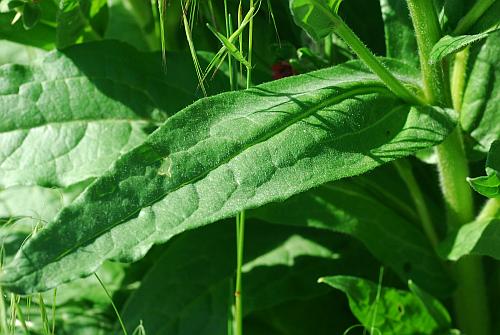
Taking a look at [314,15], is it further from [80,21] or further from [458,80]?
[80,21]

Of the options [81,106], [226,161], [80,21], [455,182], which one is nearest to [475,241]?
[455,182]

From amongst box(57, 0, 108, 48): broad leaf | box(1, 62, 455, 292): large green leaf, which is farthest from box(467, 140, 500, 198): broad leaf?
box(57, 0, 108, 48): broad leaf

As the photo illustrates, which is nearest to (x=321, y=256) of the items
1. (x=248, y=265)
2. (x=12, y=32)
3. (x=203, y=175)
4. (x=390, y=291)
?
(x=248, y=265)

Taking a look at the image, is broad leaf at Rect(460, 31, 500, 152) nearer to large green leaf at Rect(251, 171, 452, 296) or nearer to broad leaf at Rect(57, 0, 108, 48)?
large green leaf at Rect(251, 171, 452, 296)

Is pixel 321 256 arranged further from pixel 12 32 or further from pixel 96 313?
pixel 12 32

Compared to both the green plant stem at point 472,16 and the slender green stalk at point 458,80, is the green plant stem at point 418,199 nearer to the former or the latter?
the slender green stalk at point 458,80

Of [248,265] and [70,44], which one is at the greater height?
[70,44]

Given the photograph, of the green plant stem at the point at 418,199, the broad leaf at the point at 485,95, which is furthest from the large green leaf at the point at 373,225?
the broad leaf at the point at 485,95
